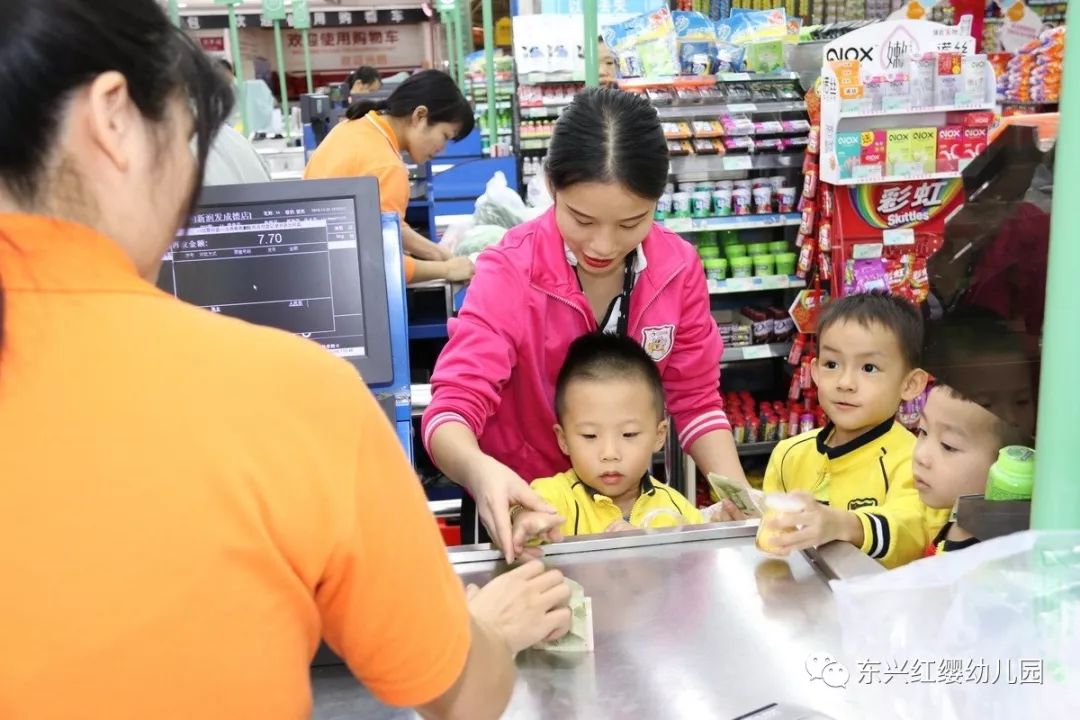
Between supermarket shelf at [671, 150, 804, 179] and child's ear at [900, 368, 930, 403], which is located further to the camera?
supermarket shelf at [671, 150, 804, 179]

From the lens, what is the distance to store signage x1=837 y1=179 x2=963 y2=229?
3902 millimetres

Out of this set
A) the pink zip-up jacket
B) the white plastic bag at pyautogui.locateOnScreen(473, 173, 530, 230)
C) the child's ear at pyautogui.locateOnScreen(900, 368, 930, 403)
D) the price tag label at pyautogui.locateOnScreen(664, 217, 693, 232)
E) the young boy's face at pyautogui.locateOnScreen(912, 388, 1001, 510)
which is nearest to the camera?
the young boy's face at pyautogui.locateOnScreen(912, 388, 1001, 510)

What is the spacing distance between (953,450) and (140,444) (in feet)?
4.31

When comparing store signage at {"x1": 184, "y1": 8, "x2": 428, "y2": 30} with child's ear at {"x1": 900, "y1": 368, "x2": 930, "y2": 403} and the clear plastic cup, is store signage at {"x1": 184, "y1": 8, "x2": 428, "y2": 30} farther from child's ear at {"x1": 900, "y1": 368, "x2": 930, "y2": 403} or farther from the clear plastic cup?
the clear plastic cup

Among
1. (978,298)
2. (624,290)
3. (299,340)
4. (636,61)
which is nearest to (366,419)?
(299,340)

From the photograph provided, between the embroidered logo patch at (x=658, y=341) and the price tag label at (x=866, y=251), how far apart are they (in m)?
2.27

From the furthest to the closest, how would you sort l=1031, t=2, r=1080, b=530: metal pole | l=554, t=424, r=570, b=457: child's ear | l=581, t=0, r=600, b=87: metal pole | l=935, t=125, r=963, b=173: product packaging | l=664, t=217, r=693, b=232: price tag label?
l=664, t=217, r=693, b=232: price tag label → l=935, t=125, r=963, b=173: product packaging → l=581, t=0, r=600, b=87: metal pole → l=554, t=424, r=570, b=457: child's ear → l=1031, t=2, r=1080, b=530: metal pole

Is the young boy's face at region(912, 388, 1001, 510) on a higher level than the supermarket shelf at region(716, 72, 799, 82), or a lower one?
lower

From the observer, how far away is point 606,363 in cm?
183

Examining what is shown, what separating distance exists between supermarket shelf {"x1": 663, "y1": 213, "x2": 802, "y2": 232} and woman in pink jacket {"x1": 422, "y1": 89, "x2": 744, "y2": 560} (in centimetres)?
222

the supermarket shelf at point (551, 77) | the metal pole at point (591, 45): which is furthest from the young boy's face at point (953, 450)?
the supermarket shelf at point (551, 77)

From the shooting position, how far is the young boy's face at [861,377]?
76.8 inches

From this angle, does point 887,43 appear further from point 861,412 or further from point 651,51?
point 861,412

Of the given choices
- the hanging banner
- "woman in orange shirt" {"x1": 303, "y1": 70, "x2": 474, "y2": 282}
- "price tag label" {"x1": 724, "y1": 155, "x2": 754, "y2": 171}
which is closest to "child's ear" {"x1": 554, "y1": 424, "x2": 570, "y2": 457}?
"woman in orange shirt" {"x1": 303, "y1": 70, "x2": 474, "y2": 282}
